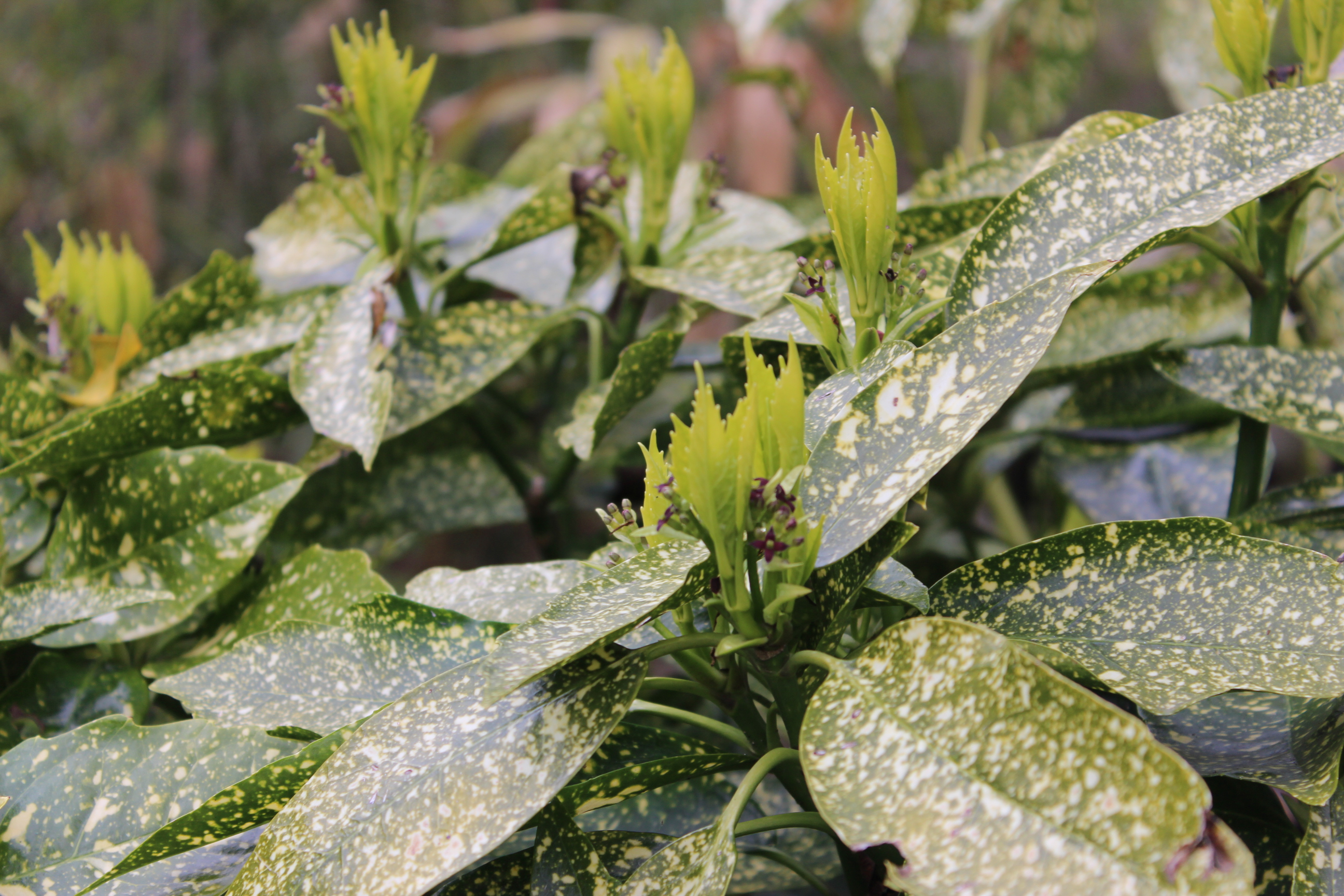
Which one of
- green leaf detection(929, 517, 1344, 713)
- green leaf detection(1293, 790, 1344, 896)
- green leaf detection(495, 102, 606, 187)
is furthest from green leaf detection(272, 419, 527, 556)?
green leaf detection(1293, 790, 1344, 896)

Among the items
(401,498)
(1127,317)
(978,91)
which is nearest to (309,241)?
(401,498)

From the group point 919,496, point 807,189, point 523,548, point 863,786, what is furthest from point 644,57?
point 807,189

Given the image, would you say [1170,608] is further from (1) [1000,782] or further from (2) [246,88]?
(2) [246,88]

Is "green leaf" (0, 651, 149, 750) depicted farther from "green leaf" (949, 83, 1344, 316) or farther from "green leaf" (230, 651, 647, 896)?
"green leaf" (949, 83, 1344, 316)

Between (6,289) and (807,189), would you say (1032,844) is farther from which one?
(6,289)

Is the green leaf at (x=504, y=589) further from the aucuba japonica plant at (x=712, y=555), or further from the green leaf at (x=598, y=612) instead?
the green leaf at (x=598, y=612)

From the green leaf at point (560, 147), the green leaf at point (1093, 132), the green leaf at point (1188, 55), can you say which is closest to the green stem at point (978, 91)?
the green leaf at point (1188, 55)
